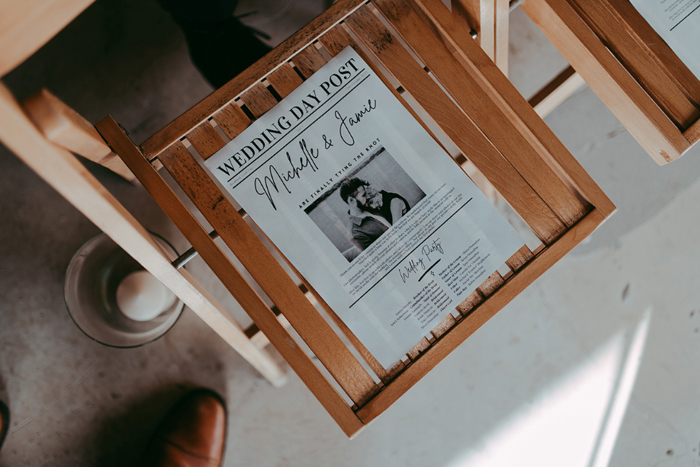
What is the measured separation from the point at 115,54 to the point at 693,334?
5.48ft

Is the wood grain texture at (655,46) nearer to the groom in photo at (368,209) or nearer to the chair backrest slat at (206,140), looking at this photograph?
the groom in photo at (368,209)

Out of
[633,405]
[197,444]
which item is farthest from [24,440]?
[633,405]

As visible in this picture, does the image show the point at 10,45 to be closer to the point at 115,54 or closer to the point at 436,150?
the point at 436,150

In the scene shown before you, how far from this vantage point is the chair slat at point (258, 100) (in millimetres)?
555

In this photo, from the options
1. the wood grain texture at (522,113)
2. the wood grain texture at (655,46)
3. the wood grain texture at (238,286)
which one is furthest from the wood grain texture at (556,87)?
the wood grain texture at (238,286)

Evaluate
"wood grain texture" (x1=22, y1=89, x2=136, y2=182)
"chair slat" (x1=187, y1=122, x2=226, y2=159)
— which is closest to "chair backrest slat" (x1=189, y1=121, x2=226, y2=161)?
"chair slat" (x1=187, y1=122, x2=226, y2=159)

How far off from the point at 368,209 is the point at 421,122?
14cm

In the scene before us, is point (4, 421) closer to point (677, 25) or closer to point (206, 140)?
point (206, 140)

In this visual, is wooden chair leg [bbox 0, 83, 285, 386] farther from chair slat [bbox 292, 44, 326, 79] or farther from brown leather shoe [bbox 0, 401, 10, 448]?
brown leather shoe [bbox 0, 401, 10, 448]

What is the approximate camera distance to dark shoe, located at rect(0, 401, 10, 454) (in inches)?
38.8

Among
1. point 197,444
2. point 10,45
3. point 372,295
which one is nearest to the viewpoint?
point 10,45

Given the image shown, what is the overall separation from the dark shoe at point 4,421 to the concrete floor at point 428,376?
0.04ft

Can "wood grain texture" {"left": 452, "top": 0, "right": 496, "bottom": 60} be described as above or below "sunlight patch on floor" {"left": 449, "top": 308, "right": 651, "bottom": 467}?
above

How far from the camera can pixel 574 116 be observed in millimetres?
1147
